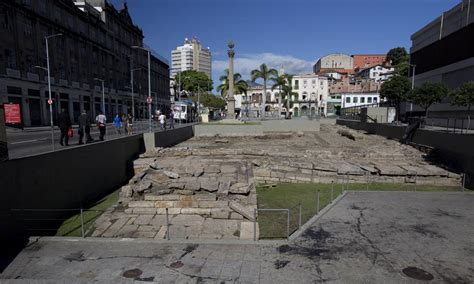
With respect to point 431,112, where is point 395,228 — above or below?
below

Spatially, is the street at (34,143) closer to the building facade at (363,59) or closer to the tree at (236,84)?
the tree at (236,84)

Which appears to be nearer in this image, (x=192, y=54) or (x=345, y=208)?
(x=345, y=208)

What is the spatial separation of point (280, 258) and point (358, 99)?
83177 mm

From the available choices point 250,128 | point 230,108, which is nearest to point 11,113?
point 250,128

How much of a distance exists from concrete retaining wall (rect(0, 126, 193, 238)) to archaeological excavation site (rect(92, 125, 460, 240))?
1828 millimetres

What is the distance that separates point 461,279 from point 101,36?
60.2 m

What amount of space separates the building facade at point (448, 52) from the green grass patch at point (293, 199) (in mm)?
23310

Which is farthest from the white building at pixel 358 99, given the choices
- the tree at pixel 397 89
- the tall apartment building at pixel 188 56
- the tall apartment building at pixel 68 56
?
the tall apartment building at pixel 188 56

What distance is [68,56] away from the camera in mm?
44031

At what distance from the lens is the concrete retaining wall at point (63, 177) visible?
873cm

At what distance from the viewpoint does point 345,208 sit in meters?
10.4

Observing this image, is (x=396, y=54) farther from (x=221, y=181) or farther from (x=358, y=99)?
(x=221, y=181)

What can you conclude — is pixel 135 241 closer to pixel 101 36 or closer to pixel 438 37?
pixel 438 37

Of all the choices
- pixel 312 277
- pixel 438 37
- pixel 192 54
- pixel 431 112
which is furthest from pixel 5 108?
pixel 192 54
